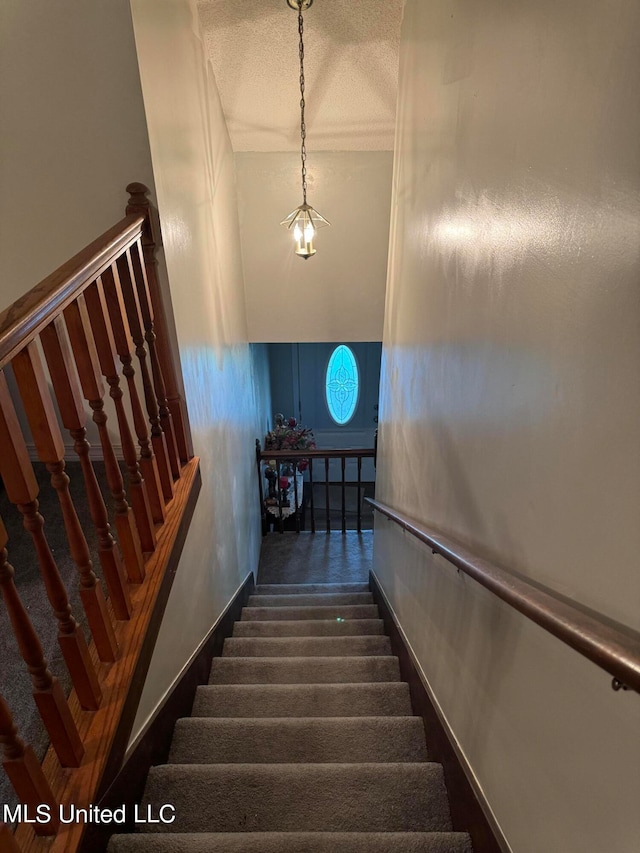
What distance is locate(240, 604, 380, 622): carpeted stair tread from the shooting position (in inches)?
112

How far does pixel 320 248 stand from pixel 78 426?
3.20 metres

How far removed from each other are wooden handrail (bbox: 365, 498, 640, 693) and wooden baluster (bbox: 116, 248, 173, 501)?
1036 millimetres

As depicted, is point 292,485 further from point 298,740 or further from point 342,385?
point 298,740

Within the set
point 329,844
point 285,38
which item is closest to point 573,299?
point 329,844

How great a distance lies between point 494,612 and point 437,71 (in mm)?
1634

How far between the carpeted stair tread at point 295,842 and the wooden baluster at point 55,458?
0.45 meters

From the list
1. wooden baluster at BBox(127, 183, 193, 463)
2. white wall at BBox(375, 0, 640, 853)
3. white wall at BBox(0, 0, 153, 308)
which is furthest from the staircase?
white wall at BBox(0, 0, 153, 308)

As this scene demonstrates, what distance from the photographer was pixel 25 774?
0.84m

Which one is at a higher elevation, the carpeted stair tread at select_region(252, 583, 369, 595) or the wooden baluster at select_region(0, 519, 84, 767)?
the wooden baluster at select_region(0, 519, 84, 767)

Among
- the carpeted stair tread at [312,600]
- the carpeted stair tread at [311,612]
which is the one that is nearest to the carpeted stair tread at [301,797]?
the carpeted stair tread at [311,612]

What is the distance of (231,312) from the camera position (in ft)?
10.3

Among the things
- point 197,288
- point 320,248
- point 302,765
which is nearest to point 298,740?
point 302,765

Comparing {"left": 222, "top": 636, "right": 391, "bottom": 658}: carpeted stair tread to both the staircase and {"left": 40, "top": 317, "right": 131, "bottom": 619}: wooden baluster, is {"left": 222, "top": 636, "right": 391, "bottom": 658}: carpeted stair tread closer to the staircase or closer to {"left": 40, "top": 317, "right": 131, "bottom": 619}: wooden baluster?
the staircase

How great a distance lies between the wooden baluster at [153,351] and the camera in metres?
1.46
